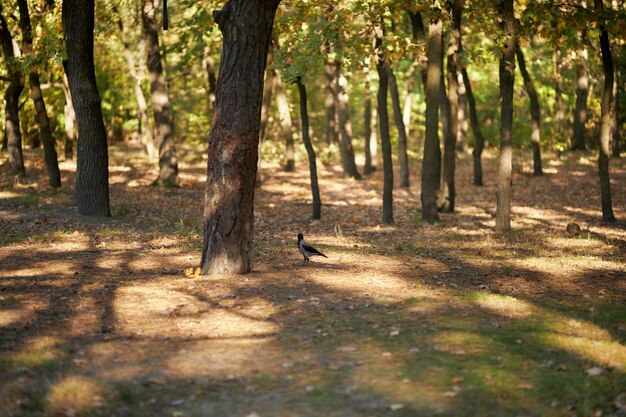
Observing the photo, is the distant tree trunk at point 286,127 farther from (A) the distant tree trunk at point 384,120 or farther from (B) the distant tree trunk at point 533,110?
(A) the distant tree trunk at point 384,120

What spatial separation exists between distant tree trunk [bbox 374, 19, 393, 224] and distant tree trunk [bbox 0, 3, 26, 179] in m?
12.3

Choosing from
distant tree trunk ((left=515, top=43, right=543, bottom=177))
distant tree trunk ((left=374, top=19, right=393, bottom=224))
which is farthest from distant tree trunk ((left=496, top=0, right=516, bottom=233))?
distant tree trunk ((left=515, top=43, right=543, bottom=177))

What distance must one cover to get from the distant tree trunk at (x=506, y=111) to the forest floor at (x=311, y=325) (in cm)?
72

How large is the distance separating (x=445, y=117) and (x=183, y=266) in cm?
1164

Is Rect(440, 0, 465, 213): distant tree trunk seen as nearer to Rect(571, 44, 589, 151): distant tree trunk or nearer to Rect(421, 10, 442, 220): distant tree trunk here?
Rect(421, 10, 442, 220): distant tree trunk

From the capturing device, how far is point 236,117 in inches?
460

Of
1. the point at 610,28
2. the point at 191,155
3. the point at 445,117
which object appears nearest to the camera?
the point at 610,28

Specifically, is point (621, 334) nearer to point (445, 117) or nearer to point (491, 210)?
point (445, 117)

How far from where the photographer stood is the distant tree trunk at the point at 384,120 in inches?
790

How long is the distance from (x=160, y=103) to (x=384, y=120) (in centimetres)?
1068

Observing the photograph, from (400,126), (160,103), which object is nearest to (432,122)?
(400,126)

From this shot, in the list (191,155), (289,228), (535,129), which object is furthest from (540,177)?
(191,155)

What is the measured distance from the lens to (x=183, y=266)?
44.2ft

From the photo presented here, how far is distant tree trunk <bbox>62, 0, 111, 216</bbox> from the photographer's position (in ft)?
63.1
